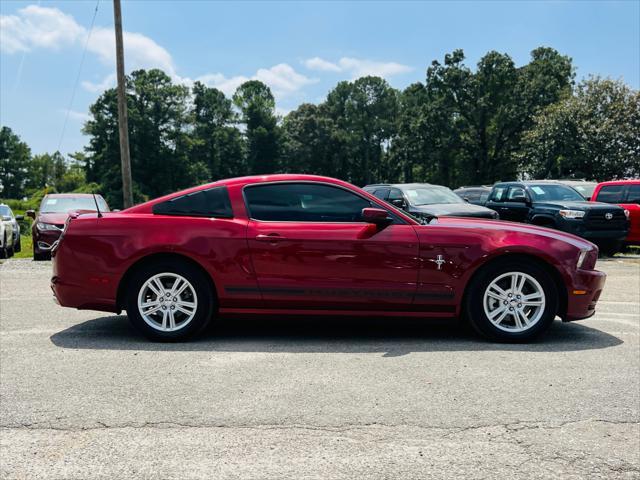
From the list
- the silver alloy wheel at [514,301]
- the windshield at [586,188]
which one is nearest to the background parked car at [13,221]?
the silver alloy wheel at [514,301]

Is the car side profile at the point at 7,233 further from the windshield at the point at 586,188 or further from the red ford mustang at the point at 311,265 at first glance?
the windshield at the point at 586,188

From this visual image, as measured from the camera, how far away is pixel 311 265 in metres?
5.05

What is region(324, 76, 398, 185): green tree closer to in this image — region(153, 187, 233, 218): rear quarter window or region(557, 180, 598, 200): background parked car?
region(557, 180, 598, 200): background parked car

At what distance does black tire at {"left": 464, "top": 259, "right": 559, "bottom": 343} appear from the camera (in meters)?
5.13

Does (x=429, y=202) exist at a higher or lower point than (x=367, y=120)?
lower

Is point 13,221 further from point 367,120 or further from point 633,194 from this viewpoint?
point 367,120

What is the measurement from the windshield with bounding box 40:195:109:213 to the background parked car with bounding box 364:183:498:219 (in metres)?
6.83

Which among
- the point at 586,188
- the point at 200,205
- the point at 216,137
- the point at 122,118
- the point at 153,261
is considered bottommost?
the point at 153,261

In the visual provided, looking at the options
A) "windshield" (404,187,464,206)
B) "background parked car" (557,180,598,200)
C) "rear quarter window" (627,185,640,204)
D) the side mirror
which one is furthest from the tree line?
the side mirror

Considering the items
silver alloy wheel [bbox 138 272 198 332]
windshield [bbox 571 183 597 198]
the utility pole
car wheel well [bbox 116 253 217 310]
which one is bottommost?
silver alloy wheel [bbox 138 272 198 332]

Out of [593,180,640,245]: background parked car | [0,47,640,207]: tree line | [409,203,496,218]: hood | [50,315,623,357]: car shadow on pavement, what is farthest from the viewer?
[0,47,640,207]: tree line

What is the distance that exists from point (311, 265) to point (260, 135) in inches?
2945

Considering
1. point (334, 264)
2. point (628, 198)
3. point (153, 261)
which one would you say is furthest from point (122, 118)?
point (334, 264)

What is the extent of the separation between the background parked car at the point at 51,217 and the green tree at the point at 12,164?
309 ft
